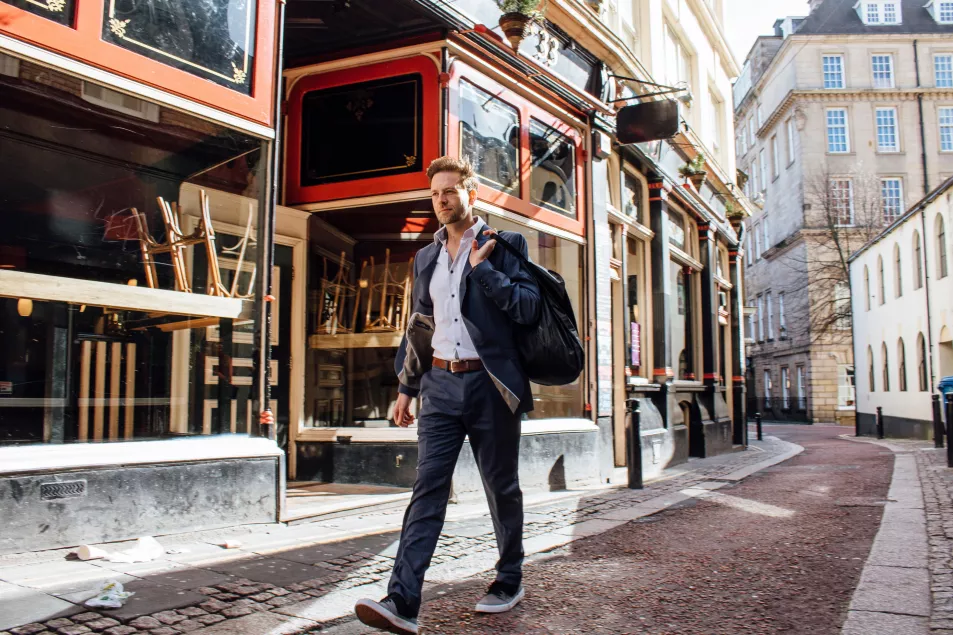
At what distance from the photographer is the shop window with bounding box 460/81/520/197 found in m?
7.99

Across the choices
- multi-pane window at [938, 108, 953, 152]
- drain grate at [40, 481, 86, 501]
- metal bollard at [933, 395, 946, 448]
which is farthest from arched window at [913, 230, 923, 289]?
multi-pane window at [938, 108, 953, 152]

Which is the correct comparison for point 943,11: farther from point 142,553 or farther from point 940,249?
point 142,553

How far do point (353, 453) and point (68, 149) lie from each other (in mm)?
3670

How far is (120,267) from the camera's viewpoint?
5672mm

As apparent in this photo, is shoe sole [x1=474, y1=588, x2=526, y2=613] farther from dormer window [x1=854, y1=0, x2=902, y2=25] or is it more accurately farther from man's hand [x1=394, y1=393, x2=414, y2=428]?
dormer window [x1=854, y1=0, x2=902, y2=25]

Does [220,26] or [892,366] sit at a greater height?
[220,26]

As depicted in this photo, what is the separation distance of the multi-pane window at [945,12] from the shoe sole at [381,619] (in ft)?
174

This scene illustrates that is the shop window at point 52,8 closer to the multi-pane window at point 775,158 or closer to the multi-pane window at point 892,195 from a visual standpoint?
the multi-pane window at point 892,195

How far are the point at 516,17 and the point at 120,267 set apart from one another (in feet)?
14.8

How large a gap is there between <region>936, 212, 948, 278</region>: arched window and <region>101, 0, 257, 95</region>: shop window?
20.1 m

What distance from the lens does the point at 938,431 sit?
639 inches

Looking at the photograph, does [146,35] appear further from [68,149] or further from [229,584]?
[229,584]

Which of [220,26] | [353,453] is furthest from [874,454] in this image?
[220,26]

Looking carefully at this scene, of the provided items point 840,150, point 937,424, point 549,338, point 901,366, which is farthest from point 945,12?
point 549,338
